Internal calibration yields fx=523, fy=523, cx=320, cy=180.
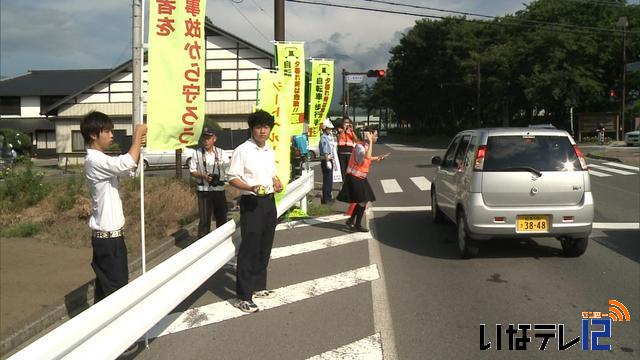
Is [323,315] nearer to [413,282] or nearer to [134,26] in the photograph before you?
[413,282]

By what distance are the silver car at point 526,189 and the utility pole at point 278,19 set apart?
268 inches

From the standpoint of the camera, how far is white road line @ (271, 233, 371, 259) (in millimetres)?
7536

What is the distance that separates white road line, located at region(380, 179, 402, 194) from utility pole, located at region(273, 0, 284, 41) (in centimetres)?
523

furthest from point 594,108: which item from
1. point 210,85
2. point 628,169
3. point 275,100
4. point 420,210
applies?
point 275,100

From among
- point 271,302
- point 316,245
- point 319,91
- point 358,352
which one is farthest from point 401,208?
point 358,352

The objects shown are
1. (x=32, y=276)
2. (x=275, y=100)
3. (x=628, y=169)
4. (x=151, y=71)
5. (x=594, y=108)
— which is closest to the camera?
(x=151, y=71)

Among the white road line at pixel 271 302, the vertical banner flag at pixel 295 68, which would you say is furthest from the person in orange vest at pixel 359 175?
A: the vertical banner flag at pixel 295 68

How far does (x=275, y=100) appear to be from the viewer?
330 inches

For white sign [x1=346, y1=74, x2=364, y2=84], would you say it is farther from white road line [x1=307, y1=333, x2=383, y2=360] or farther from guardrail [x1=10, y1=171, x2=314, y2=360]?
white road line [x1=307, y1=333, x2=383, y2=360]

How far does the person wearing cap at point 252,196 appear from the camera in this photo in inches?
201

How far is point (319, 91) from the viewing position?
519 inches

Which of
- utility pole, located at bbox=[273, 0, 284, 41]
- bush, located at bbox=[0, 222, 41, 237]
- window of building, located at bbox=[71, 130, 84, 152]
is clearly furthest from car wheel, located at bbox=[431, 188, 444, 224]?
window of building, located at bbox=[71, 130, 84, 152]

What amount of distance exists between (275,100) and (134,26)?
2.67m

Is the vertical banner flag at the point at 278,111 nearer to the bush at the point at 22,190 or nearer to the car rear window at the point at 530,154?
the car rear window at the point at 530,154
